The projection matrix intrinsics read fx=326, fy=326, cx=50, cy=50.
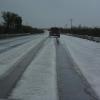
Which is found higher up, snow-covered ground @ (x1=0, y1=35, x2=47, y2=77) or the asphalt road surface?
the asphalt road surface

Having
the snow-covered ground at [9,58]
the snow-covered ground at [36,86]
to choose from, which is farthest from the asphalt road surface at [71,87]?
the snow-covered ground at [9,58]

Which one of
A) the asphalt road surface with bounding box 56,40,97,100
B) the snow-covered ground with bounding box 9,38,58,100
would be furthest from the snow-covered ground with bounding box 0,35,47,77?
the asphalt road surface with bounding box 56,40,97,100

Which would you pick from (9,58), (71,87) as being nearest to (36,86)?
(71,87)

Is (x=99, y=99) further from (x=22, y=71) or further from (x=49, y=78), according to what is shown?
(x=22, y=71)

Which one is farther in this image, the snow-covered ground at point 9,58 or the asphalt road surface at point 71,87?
the snow-covered ground at point 9,58

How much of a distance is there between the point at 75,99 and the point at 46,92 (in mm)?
1196

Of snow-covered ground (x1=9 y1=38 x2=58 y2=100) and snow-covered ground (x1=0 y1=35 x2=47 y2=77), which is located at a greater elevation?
snow-covered ground (x1=9 y1=38 x2=58 y2=100)

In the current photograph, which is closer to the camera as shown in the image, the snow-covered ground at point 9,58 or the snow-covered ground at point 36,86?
the snow-covered ground at point 36,86

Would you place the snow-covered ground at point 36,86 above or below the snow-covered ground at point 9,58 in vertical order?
above

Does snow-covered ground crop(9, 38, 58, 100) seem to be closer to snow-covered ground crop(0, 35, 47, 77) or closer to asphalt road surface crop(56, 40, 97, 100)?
asphalt road surface crop(56, 40, 97, 100)

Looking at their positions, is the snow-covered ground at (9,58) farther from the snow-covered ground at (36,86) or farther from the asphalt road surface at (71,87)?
the asphalt road surface at (71,87)

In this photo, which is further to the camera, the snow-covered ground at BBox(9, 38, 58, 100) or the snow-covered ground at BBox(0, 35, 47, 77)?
the snow-covered ground at BBox(0, 35, 47, 77)

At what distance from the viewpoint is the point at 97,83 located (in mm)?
11273

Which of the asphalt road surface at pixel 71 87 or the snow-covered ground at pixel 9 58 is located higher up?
the asphalt road surface at pixel 71 87
